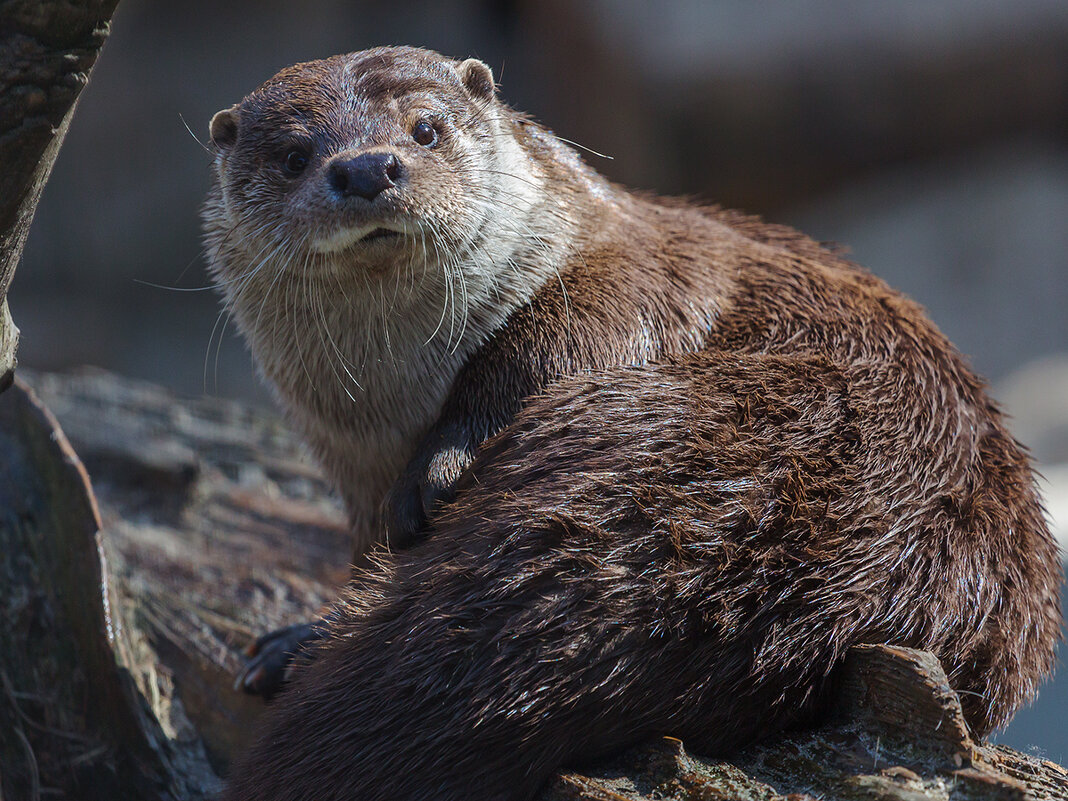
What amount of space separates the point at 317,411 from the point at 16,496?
32.6 inches

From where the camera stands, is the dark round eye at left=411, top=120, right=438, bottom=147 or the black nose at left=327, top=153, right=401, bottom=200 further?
the dark round eye at left=411, top=120, right=438, bottom=147

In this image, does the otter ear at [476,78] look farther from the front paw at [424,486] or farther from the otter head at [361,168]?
the front paw at [424,486]

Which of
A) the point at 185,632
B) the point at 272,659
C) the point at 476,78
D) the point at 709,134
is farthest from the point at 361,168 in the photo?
the point at 709,134

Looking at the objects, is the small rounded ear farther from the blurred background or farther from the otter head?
the blurred background

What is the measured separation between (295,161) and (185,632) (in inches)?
55.0

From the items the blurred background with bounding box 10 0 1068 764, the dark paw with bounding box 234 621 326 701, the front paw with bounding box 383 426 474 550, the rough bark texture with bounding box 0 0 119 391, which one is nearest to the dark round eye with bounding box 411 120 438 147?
the front paw with bounding box 383 426 474 550

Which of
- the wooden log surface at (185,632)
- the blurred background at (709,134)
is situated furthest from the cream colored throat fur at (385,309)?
the blurred background at (709,134)

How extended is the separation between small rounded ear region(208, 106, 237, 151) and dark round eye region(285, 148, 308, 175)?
0.27 metres

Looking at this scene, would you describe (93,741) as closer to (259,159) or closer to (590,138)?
(259,159)

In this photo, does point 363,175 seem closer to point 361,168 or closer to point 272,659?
point 361,168

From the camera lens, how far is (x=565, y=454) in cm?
197

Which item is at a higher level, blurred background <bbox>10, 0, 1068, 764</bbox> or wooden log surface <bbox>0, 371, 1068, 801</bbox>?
blurred background <bbox>10, 0, 1068, 764</bbox>

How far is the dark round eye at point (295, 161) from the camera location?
2396mm

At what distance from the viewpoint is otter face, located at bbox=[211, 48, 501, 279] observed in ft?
7.20
